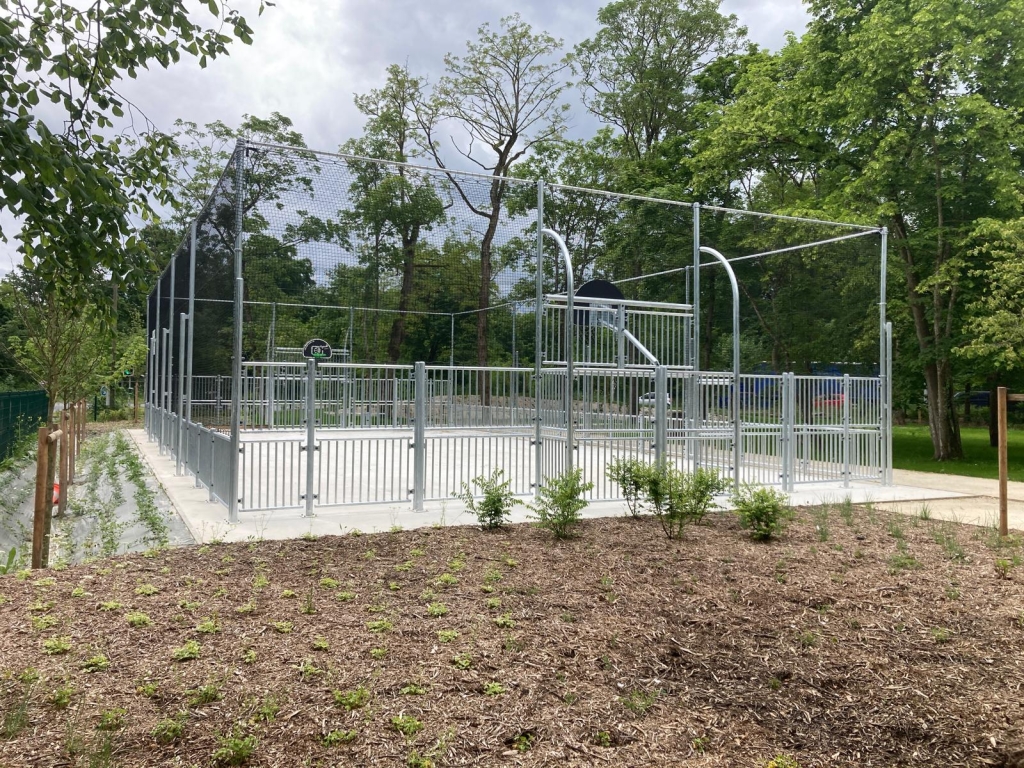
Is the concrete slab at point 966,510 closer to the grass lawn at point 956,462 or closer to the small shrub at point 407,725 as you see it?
the grass lawn at point 956,462

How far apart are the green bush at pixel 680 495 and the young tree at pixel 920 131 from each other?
40.7 feet

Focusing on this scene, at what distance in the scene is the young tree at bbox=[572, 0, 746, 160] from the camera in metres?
28.8

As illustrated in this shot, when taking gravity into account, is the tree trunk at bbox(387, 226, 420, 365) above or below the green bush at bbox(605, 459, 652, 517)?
above

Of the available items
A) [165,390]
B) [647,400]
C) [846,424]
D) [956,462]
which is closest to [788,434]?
[846,424]

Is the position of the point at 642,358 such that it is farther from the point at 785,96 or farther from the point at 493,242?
the point at 785,96

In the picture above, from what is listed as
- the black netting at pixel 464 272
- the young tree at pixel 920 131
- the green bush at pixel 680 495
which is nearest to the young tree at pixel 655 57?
the young tree at pixel 920 131

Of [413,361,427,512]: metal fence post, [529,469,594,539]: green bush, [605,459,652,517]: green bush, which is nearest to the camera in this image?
[529,469,594,539]: green bush

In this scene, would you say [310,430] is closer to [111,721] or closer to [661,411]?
[661,411]

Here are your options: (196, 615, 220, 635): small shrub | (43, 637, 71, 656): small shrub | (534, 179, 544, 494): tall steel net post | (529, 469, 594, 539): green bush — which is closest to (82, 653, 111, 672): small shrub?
(43, 637, 71, 656): small shrub

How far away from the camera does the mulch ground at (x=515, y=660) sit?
3.43 metres

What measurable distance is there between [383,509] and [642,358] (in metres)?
5.27

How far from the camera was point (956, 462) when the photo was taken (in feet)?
61.2

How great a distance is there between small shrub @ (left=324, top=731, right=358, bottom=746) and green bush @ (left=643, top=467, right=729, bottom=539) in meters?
4.71

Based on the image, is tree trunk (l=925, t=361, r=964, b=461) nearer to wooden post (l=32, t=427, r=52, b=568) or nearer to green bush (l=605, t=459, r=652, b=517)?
green bush (l=605, t=459, r=652, b=517)
